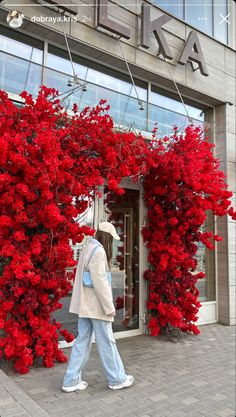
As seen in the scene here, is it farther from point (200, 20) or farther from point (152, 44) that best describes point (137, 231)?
point (200, 20)

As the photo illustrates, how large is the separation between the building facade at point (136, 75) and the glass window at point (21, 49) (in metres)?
0.01

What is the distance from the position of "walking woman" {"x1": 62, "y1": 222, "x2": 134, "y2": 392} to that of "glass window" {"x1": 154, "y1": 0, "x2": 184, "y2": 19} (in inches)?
206

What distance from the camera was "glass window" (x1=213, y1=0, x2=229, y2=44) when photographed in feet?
25.7

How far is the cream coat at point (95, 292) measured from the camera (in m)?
3.57

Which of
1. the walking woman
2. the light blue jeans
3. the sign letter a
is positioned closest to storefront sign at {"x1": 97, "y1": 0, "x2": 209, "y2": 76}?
the sign letter a

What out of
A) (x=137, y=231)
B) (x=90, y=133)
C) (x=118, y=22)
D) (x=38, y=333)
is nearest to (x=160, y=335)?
(x=137, y=231)

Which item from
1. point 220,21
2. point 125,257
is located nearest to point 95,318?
point 125,257

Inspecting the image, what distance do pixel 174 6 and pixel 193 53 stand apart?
3.43ft

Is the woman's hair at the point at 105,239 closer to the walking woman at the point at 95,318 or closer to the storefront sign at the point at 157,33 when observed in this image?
the walking woman at the point at 95,318

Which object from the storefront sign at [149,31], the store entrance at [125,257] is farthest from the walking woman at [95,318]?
the storefront sign at [149,31]

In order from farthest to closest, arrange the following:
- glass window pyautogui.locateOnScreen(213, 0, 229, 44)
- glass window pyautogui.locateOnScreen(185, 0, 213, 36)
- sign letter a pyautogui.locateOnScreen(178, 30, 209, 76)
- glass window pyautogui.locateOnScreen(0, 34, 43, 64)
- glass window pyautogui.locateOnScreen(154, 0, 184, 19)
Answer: glass window pyautogui.locateOnScreen(213, 0, 229, 44) < glass window pyautogui.locateOnScreen(185, 0, 213, 36) < glass window pyautogui.locateOnScreen(154, 0, 184, 19) < sign letter a pyautogui.locateOnScreen(178, 30, 209, 76) < glass window pyautogui.locateOnScreen(0, 34, 43, 64)

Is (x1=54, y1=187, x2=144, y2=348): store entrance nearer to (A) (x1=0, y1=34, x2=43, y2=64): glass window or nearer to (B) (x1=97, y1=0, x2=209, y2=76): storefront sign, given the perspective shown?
(A) (x1=0, y1=34, x2=43, y2=64): glass window

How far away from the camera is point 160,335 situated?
6078mm

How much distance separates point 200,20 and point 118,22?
246cm
